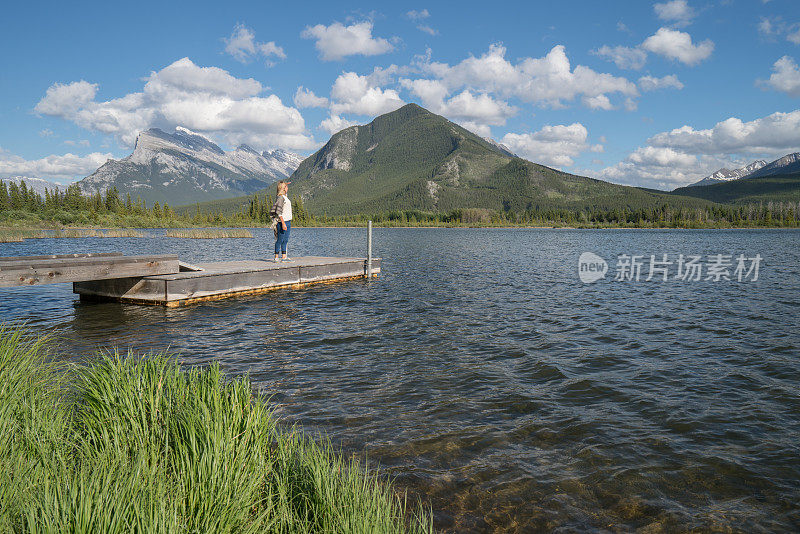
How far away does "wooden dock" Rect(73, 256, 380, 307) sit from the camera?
16422 millimetres

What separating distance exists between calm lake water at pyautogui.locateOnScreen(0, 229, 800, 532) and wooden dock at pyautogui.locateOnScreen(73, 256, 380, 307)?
0.70 m

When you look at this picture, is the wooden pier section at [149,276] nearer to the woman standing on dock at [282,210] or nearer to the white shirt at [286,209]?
the woman standing on dock at [282,210]

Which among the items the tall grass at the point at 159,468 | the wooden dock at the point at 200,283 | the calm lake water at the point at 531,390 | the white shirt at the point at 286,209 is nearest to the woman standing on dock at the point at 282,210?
the white shirt at the point at 286,209

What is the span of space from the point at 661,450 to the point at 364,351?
6831 millimetres

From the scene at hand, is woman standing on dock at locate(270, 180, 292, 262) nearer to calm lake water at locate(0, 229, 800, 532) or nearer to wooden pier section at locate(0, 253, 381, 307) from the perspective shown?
wooden pier section at locate(0, 253, 381, 307)

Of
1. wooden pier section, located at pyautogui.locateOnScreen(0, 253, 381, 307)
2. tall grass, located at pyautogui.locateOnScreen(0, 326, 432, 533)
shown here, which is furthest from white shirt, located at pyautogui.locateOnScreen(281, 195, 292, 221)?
tall grass, located at pyautogui.locateOnScreen(0, 326, 432, 533)

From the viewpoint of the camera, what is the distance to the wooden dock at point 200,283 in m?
16.4

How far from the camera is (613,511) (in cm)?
541

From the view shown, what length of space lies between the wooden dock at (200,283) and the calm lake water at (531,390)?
2.29 ft

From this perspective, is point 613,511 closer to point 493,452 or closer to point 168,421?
point 493,452

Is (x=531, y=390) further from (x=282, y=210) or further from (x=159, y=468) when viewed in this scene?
(x=282, y=210)

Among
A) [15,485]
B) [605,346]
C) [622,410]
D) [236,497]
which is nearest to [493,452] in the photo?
[622,410]

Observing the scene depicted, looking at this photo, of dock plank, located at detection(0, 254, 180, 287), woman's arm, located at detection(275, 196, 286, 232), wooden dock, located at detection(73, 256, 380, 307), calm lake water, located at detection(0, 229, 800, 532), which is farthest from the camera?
woman's arm, located at detection(275, 196, 286, 232)

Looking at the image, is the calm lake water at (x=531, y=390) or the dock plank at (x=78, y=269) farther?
the dock plank at (x=78, y=269)
